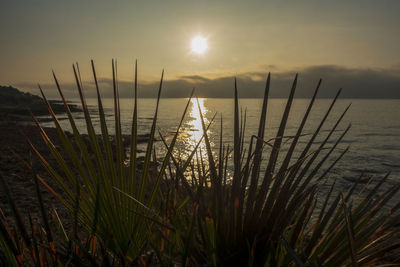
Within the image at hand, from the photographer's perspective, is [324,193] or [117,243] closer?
[117,243]

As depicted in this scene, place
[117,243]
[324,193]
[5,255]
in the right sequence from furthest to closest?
[324,193], [117,243], [5,255]

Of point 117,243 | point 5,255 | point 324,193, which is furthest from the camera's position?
point 324,193

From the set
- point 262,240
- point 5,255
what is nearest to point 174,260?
point 262,240

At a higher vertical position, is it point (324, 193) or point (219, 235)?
point (219, 235)

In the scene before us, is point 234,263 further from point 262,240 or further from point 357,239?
point 357,239

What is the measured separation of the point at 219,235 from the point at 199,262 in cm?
14

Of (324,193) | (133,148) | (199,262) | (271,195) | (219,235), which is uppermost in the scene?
(133,148)

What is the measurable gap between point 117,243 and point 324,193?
10.8 m

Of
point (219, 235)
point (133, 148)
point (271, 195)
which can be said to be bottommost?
point (219, 235)

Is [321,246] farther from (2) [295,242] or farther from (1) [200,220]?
(1) [200,220]

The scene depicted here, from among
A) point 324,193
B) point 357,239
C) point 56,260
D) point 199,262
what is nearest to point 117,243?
point 56,260

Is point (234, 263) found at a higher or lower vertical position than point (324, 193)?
higher

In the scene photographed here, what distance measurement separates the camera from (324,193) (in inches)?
413

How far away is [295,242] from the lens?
1163 mm
